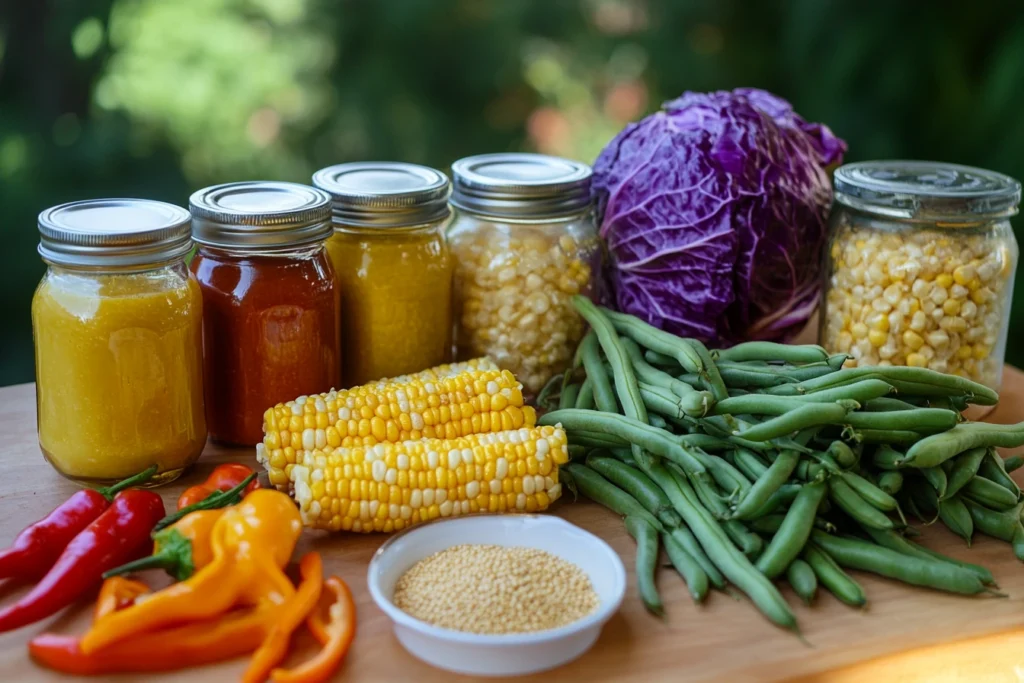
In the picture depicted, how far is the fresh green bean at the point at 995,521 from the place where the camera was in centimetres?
168

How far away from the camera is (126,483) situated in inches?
66.1

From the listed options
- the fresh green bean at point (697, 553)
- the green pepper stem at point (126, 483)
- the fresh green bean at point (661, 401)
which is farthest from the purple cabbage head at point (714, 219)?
the green pepper stem at point (126, 483)

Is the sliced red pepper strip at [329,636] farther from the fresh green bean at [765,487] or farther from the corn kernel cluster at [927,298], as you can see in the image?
the corn kernel cluster at [927,298]

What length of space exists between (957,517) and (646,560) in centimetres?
55

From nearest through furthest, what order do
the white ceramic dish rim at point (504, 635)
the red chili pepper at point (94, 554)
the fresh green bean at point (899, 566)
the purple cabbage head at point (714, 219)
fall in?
1. the white ceramic dish rim at point (504, 635)
2. the red chili pepper at point (94, 554)
3. the fresh green bean at point (899, 566)
4. the purple cabbage head at point (714, 219)

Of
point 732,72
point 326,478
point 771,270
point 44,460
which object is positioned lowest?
point 44,460

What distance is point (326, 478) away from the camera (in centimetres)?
161

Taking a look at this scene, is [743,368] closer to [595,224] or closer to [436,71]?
[595,224]

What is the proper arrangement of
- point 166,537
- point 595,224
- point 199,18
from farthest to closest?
point 199,18
point 595,224
point 166,537

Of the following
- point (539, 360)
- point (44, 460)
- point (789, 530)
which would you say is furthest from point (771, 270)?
point (44, 460)

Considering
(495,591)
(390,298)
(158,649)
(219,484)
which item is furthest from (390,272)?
(158,649)

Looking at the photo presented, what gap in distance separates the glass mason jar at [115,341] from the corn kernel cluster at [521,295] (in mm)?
586

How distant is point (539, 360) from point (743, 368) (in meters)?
0.44

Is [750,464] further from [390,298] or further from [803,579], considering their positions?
[390,298]
